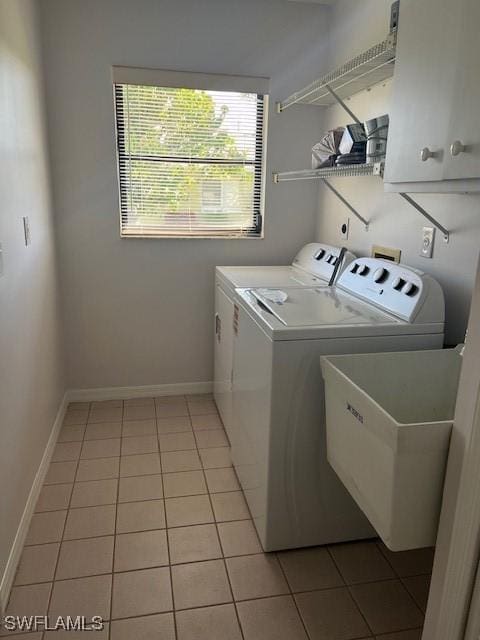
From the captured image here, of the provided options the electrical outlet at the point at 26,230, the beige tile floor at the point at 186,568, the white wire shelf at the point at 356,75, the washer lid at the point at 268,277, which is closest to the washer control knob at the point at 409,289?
the washer lid at the point at 268,277

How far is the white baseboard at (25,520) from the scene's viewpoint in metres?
1.59

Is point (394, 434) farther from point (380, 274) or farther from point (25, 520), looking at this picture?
point (25, 520)

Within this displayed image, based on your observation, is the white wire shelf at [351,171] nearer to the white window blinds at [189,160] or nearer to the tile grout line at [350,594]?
the white window blinds at [189,160]

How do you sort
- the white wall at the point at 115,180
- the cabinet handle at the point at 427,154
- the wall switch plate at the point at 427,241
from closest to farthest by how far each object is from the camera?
1. the cabinet handle at the point at 427,154
2. the wall switch plate at the point at 427,241
3. the white wall at the point at 115,180

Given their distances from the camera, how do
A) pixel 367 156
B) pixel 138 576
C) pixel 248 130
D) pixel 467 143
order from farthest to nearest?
1. pixel 248 130
2. pixel 367 156
3. pixel 138 576
4. pixel 467 143

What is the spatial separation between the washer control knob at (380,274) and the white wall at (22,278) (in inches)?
58.3

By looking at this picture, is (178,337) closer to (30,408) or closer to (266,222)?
(266,222)

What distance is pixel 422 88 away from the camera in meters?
1.43

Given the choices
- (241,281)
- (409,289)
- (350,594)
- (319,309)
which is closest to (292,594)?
(350,594)

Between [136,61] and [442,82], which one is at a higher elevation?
[136,61]

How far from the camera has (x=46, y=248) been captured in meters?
2.52

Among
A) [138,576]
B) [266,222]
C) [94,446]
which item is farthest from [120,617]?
[266,222]

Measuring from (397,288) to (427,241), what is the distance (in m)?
0.24

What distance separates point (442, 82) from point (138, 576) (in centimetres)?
191
